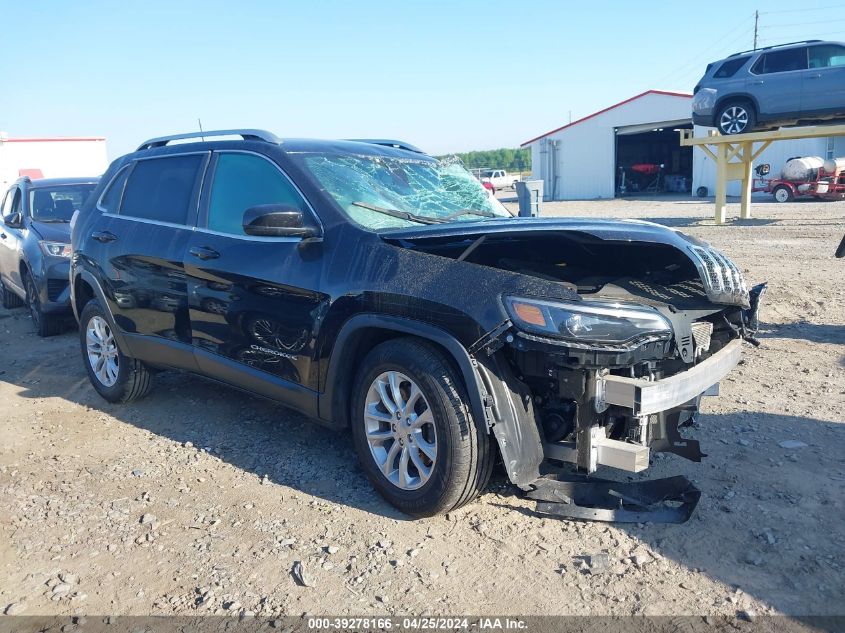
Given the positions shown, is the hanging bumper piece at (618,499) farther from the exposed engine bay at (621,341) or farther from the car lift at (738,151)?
the car lift at (738,151)

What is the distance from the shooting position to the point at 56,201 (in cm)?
890

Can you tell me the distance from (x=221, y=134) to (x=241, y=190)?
0.59 meters

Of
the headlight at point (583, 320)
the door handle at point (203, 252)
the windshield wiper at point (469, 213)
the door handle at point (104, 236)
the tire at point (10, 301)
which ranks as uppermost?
the windshield wiper at point (469, 213)

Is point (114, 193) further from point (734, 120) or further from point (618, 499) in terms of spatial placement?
point (734, 120)

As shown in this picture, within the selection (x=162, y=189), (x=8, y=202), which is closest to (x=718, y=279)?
(x=162, y=189)

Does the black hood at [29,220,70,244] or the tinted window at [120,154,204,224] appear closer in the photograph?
the tinted window at [120,154,204,224]

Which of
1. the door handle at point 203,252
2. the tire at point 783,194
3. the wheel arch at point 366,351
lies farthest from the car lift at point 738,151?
the wheel arch at point 366,351

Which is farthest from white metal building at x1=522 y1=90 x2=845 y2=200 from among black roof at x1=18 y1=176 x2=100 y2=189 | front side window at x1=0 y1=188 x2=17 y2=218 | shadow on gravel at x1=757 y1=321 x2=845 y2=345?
front side window at x1=0 y1=188 x2=17 y2=218

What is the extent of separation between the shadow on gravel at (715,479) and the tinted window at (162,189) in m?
1.51

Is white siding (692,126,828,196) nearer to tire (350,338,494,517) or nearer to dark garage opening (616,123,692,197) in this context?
dark garage opening (616,123,692,197)

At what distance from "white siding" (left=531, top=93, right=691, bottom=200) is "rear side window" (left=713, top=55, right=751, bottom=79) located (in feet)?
63.4

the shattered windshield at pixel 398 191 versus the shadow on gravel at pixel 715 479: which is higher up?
the shattered windshield at pixel 398 191

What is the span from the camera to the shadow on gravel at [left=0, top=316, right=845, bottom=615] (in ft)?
10.00

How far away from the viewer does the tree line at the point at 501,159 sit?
76438 millimetres
